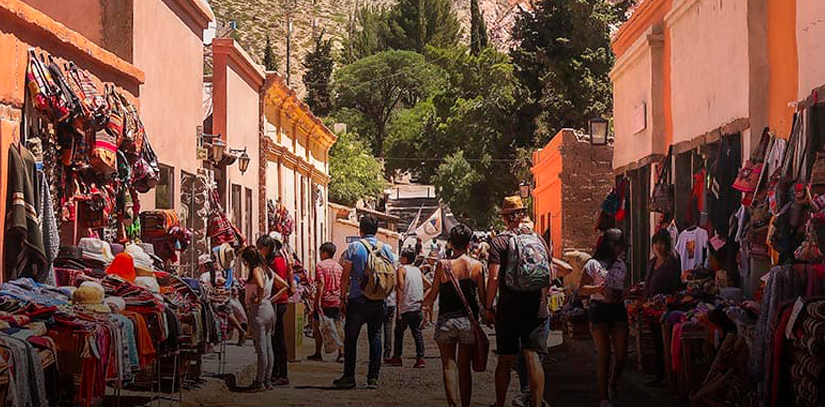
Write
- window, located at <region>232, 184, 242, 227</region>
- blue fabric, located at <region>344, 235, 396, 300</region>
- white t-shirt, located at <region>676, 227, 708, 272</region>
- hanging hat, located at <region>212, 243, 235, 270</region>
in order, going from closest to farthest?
blue fabric, located at <region>344, 235, 396, 300</region>, white t-shirt, located at <region>676, 227, 708, 272</region>, hanging hat, located at <region>212, 243, 235, 270</region>, window, located at <region>232, 184, 242, 227</region>

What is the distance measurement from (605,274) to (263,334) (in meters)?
3.57

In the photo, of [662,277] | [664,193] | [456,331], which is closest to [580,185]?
[664,193]

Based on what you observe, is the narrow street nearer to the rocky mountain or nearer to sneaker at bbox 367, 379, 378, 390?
sneaker at bbox 367, 379, 378, 390

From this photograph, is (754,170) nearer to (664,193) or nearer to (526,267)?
(526,267)

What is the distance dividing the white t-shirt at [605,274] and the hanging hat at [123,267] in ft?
13.0

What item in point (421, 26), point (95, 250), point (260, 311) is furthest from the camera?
point (421, 26)

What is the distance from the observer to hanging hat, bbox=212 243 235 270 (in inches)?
779

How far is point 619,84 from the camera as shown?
22734 millimetres

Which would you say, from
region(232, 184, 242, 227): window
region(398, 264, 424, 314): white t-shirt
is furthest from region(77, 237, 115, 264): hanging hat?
region(232, 184, 242, 227): window

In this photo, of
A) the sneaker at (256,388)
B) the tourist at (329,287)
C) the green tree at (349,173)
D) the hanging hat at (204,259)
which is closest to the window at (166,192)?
the hanging hat at (204,259)

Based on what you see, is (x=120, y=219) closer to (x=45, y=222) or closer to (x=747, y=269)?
(x=45, y=222)

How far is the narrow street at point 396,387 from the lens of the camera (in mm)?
12188

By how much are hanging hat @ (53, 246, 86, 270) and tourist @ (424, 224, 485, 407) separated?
311 cm

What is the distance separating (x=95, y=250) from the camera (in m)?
12.0
